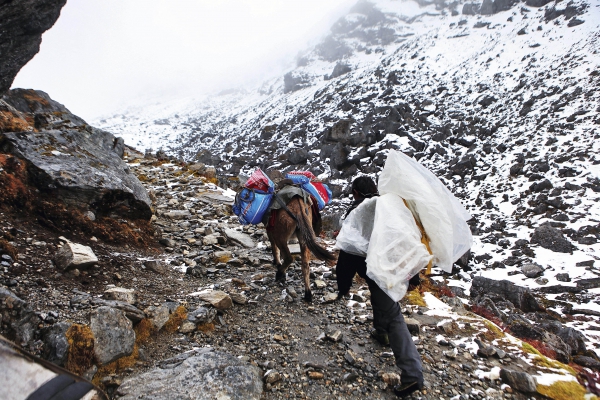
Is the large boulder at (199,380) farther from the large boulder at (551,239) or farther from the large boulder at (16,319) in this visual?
the large boulder at (551,239)

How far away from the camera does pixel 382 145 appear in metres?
31.7

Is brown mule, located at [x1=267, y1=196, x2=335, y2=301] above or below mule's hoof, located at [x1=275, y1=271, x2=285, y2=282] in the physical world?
above

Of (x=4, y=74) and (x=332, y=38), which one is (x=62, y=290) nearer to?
(x=4, y=74)

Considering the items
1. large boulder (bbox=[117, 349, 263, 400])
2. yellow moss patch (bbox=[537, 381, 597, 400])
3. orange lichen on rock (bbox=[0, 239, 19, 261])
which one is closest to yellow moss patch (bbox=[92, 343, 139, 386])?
large boulder (bbox=[117, 349, 263, 400])

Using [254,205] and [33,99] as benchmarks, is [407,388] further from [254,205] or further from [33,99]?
[33,99]

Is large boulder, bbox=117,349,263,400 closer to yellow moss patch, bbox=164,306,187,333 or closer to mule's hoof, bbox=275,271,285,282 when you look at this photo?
yellow moss patch, bbox=164,306,187,333

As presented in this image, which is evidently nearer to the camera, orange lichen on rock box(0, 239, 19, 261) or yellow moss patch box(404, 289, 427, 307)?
orange lichen on rock box(0, 239, 19, 261)

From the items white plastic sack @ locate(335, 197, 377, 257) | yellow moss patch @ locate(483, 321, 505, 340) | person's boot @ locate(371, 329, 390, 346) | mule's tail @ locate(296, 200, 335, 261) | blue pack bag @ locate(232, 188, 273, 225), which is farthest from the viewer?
blue pack bag @ locate(232, 188, 273, 225)

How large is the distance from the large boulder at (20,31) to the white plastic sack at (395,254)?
4.97 metres

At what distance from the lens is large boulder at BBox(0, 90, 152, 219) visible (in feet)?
16.3

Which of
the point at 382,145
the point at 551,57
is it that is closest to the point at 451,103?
the point at 551,57

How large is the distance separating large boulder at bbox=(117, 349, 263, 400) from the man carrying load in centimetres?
129

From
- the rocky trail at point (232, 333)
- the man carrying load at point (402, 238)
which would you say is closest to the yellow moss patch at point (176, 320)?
the rocky trail at point (232, 333)

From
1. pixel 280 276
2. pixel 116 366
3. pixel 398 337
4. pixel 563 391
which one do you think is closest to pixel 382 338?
pixel 398 337
